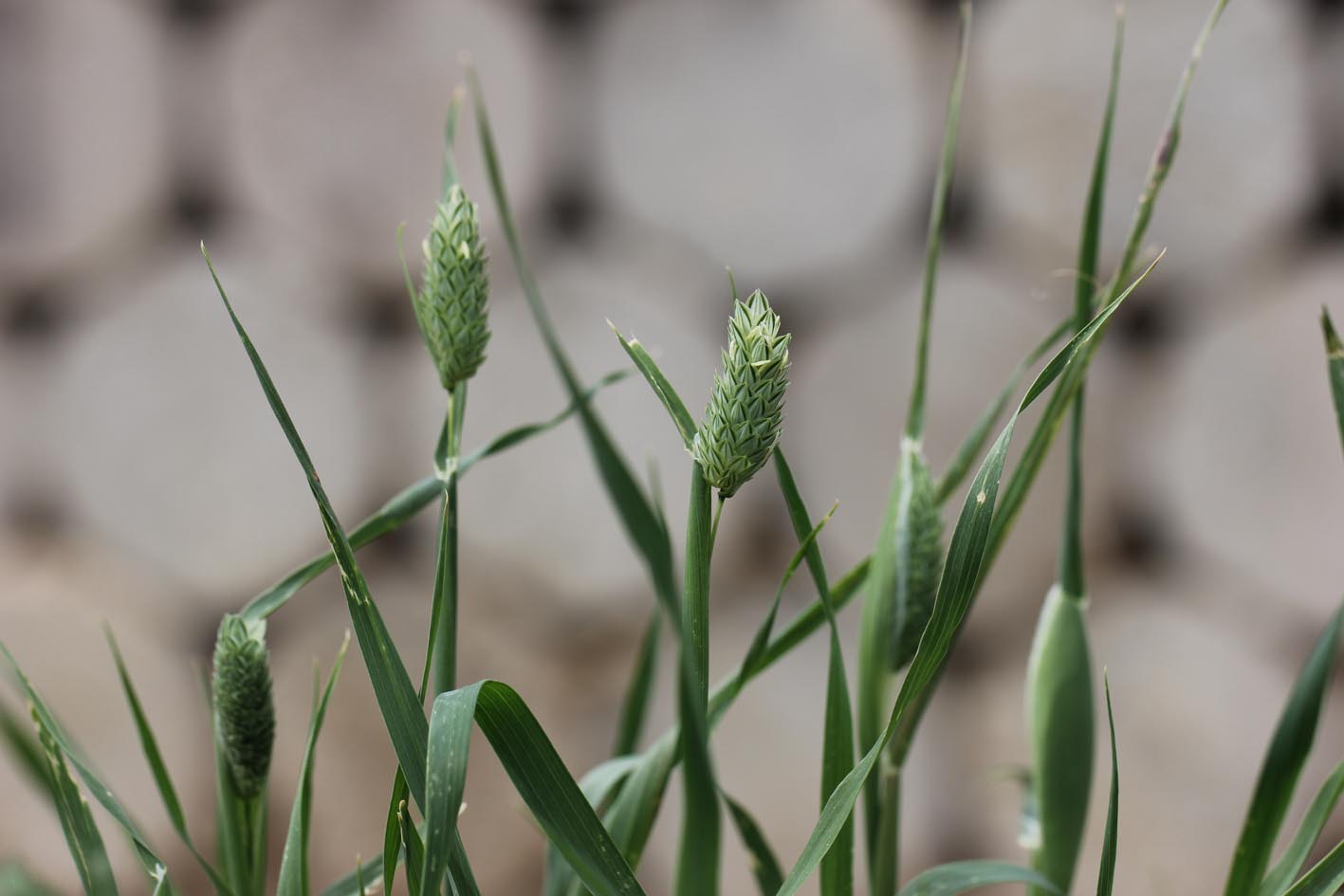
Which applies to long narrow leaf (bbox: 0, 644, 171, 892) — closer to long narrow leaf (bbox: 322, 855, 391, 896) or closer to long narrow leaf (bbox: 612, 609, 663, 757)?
long narrow leaf (bbox: 322, 855, 391, 896)

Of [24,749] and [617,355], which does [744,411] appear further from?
[617,355]

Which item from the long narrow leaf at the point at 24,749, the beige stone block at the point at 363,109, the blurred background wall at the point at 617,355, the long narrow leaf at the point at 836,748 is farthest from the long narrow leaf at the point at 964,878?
the beige stone block at the point at 363,109

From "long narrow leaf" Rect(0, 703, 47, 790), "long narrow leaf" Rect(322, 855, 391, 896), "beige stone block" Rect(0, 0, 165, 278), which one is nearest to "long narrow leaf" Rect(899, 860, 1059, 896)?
"long narrow leaf" Rect(322, 855, 391, 896)

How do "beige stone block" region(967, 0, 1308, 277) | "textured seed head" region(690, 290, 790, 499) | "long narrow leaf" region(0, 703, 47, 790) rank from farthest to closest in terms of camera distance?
"beige stone block" region(967, 0, 1308, 277) → "long narrow leaf" region(0, 703, 47, 790) → "textured seed head" region(690, 290, 790, 499)

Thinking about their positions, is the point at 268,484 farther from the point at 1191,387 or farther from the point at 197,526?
the point at 1191,387

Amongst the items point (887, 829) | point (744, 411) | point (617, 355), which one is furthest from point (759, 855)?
point (617, 355)

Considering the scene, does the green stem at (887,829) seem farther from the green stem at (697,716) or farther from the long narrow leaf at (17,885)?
the long narrow leaf at (17,885)

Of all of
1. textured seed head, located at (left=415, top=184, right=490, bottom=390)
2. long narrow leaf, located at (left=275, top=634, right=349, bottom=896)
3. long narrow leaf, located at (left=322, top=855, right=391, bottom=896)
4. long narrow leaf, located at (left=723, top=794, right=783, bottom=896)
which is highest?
textured seed head, located at (left=415, top=184, right=490, bottom=390)
